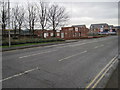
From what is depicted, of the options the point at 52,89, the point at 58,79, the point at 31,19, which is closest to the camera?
the point at 52,89

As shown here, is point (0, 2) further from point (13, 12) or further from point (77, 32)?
point (77, 32)

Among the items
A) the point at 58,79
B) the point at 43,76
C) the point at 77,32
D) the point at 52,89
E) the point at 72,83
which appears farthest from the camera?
the point at 77,32

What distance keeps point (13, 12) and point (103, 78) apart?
42.3 m

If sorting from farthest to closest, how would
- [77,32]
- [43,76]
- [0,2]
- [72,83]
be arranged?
[77,32]
[0,2]
[43,76]
[72,83]

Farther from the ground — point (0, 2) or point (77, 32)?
point (0, 2)

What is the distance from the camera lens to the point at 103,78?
5898 mm

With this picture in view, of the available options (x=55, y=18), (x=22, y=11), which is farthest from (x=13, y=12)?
(x=55, y=18)

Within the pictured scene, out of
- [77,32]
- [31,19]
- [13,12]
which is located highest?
[13,12]

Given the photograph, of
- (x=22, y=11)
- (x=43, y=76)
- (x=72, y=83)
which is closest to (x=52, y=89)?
(x=72, y=83)

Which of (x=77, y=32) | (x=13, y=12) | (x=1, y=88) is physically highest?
(x=13, y=12)

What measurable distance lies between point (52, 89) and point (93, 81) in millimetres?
2094

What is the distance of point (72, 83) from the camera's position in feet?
17.1

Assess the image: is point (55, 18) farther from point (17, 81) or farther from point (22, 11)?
point (17, 81)

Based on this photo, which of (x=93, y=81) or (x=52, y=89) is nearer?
(x=52, y=89)
